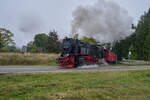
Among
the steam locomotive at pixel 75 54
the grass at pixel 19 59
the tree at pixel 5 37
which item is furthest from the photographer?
the tree at pixel 5 37

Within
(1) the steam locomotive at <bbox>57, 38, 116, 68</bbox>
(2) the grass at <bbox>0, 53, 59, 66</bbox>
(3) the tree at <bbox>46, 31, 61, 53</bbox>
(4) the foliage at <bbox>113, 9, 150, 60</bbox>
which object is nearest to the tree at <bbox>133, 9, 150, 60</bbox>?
(4) the foliage at <bbox>113, 9, 150, 60</bbox>

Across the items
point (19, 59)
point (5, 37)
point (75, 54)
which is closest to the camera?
point (75, 54)

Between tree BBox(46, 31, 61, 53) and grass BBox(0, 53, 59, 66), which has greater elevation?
tree BBox(46, 31, 61, 53)

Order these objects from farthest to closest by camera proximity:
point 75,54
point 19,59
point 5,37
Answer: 1. point 5,37
2. point 19,59
3. point 75,54

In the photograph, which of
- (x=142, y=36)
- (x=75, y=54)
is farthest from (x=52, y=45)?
(x=142, y=36)

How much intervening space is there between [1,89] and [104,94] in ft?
14.9

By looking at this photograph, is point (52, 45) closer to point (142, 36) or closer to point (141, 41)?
point (141, 41)

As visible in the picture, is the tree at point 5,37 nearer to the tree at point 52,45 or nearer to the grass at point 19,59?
the tree at point 52,45

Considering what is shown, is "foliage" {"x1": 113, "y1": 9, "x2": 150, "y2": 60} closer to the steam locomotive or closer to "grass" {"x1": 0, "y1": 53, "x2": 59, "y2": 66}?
the steam locomotive

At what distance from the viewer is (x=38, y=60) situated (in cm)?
2370

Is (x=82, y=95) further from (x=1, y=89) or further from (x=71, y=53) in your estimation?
(x=71, y=53)

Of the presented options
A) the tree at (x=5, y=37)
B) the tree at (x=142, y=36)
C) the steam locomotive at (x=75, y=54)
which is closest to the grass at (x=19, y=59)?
the steam locomotive at (x=75, y=54)

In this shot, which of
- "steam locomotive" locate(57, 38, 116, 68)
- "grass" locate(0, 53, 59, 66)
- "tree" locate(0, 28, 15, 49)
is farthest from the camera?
"tree" locate(0, 28, 15, 49)

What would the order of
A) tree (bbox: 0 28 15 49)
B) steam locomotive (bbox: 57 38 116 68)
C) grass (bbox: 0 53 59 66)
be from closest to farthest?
1. steam locomotive (bbox: 57 38 116 68)
2. grass (bbox: 0 53 59 66)
3. tree (bbox: 0 28 15 49)
